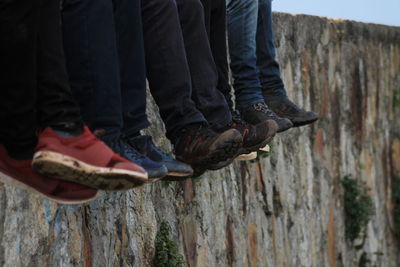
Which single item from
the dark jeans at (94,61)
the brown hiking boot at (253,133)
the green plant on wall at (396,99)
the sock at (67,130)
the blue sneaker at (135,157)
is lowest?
the green plant on wall at (396,99)

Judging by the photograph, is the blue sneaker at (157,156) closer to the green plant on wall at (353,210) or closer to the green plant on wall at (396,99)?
the green plant on wall at (353,210)

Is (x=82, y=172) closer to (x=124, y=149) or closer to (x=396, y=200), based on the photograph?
(x=124, y=149)

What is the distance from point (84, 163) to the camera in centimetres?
206

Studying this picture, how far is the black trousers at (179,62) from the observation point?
261 centimetres

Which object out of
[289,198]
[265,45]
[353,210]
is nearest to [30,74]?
[265,45]

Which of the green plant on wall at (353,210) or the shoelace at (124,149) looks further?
the green plant on wall at (353,210)

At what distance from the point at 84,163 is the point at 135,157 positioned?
1.13 feet

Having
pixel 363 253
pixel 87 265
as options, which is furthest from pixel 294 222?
pixel 87 265

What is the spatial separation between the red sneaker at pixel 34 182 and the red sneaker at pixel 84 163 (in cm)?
7

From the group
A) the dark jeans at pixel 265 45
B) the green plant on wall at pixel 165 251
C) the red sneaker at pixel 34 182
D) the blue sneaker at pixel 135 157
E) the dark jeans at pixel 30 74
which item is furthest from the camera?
the green plant on wall at pixel 165 251

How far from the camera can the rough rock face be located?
312 centimetres

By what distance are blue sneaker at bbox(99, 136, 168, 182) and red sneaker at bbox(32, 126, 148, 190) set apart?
0.13 meters

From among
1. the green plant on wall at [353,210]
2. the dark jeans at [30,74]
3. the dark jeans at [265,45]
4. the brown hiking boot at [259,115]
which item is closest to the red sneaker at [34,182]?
the dark jeans at [30,74]

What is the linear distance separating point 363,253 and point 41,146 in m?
5.69
